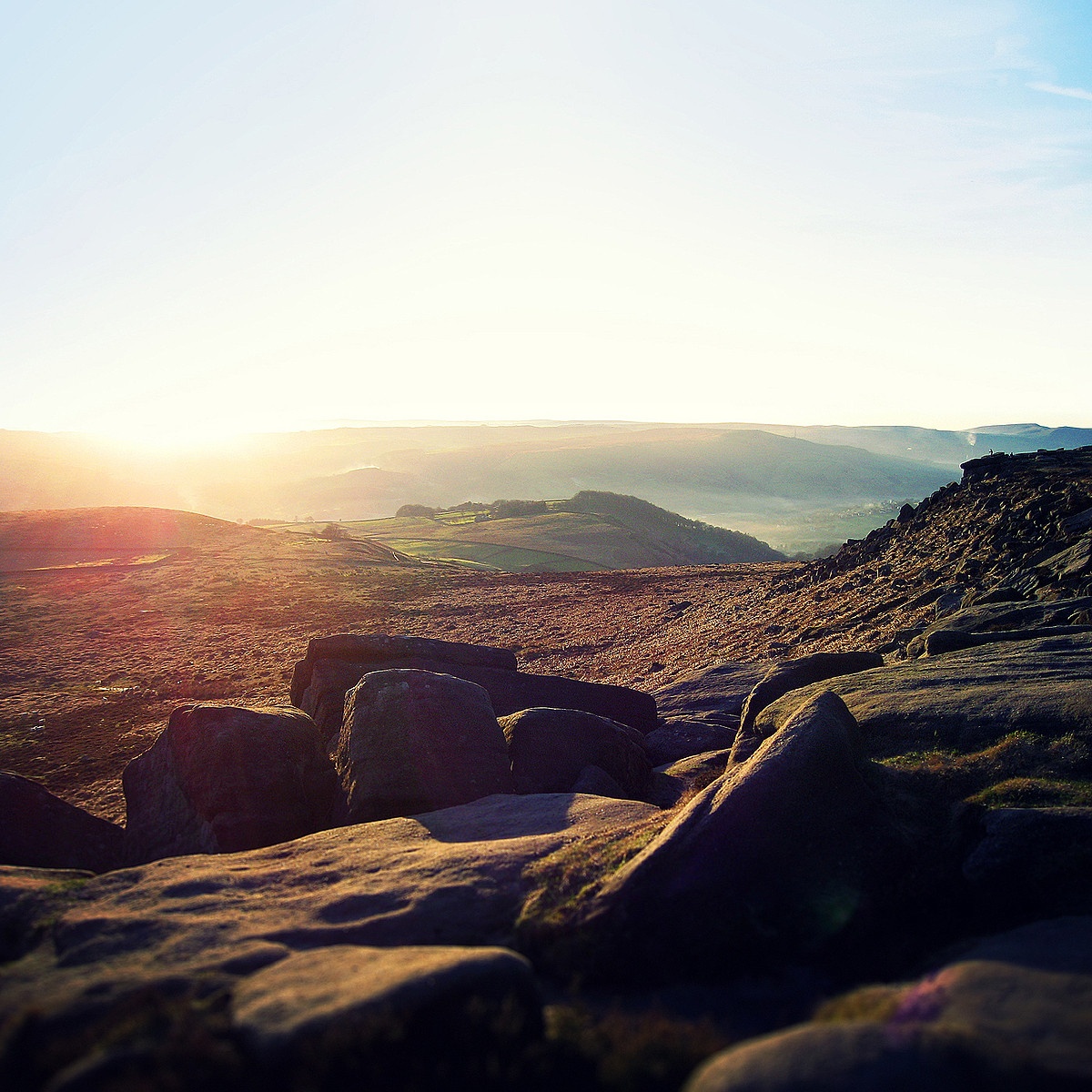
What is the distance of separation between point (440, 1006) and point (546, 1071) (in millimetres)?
862

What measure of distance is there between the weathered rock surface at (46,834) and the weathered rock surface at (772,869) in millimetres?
7946

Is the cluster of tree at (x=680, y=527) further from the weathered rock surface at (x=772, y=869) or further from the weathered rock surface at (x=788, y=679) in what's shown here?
the weathered rock surface at (x=772, y=869)

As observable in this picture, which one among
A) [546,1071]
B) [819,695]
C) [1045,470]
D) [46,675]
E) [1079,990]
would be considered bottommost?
[46,675]

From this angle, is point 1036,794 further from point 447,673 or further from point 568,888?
point 447,673

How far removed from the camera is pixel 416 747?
1190cm

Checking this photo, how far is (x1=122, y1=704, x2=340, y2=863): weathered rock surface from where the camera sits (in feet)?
35.9

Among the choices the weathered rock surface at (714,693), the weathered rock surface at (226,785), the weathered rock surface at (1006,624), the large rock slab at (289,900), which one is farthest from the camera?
the weathered rock surface at (714,693)

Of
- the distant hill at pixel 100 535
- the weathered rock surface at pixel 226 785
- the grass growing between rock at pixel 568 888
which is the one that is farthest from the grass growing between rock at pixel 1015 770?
the distant hill at pixel 100 535

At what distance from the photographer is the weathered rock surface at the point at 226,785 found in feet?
35.9

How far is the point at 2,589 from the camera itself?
3662 cm

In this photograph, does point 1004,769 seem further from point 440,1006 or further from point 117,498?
point 117,498

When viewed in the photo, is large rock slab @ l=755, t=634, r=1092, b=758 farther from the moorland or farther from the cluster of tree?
the cluster of tree

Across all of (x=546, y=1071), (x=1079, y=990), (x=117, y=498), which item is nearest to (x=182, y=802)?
(x=546, y=1071)

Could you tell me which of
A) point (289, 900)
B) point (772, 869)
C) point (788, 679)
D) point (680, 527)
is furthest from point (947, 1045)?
point (680, 527)
